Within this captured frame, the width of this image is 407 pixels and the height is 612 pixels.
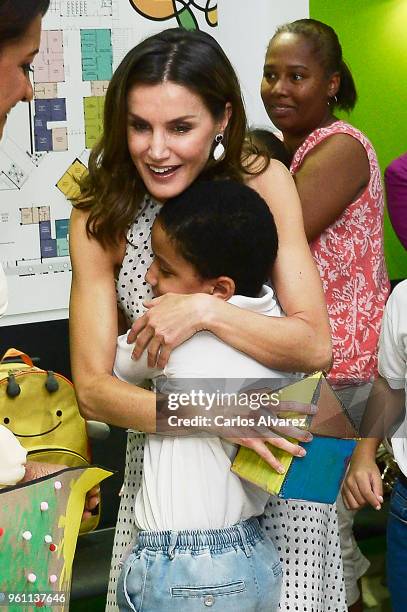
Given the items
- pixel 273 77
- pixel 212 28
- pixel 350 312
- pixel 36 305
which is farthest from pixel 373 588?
pixel 212 28

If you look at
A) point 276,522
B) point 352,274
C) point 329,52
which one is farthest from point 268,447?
point 329,52

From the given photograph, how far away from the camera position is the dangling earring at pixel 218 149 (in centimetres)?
211

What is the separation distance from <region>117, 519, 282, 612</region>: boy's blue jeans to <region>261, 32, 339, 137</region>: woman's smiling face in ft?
5.42

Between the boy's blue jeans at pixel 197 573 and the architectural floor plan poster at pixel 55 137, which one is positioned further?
the architectural floor plan poster at pixel 55 137

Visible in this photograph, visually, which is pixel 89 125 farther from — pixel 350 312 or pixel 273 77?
pixel 350 312

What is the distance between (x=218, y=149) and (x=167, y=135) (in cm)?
13

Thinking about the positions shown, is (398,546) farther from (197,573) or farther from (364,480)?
(197,573)

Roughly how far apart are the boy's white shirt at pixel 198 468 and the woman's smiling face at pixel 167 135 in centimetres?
28

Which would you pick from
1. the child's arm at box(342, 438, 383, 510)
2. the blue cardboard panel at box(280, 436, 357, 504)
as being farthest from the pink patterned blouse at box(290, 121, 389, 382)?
the blue cardboard panel at box(280, 436, 357, 504)

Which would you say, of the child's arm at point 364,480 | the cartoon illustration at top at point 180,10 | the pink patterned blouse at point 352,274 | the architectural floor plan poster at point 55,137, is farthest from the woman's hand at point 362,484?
the cartoon illustration at top at point 180,10

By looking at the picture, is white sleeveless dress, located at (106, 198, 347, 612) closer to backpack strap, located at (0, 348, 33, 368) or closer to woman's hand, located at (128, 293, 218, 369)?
woman's hand, located at (128, 293, 218, 369)

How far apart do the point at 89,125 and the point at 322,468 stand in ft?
6.84

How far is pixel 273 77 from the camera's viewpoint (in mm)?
3283

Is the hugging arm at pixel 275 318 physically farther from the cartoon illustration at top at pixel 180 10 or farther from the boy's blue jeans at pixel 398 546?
the cartoon illustration at top at pixel 180 10
